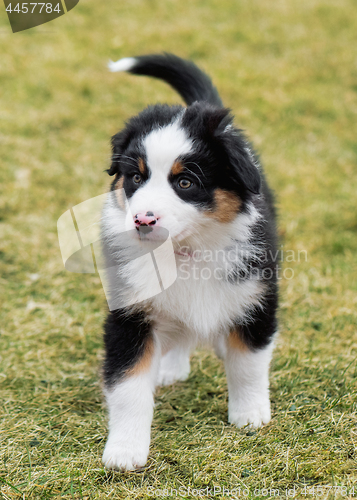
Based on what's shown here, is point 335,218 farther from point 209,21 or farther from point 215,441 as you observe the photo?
point 209,21

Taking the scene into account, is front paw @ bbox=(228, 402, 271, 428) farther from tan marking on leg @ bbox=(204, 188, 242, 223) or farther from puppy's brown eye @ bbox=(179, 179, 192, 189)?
puppy's brown eye @ bbox=(179, 179, 192, 189)

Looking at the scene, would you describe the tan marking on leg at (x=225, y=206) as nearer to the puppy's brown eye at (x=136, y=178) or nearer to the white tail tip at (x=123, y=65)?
the puppy's brown eye at (x=136, y=178)

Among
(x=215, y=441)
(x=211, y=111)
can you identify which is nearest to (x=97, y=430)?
(x=215, y=441)

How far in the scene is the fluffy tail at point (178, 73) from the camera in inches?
128

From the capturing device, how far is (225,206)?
2420 mm

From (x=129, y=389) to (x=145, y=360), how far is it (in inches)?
5.8

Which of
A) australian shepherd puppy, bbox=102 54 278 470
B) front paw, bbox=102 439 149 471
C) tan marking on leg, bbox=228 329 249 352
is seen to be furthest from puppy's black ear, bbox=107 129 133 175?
front paw, bbox=102 439 149 471

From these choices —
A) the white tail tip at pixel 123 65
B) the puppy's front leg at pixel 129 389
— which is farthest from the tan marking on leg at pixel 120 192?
the white tail tip at pixel 123 65

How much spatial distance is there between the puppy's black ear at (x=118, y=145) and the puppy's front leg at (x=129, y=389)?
69 centimetres

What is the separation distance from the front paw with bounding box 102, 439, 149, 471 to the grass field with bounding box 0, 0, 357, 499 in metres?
0.04

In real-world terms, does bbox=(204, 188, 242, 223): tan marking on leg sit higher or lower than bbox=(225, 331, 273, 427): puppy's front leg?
higher

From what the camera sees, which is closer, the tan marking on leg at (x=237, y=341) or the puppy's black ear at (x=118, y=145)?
the puppy's black ear at (x=118, y=145)

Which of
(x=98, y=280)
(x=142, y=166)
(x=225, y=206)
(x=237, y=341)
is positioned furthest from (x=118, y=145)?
(x=98, y=280)

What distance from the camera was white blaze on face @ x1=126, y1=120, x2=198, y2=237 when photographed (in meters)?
2.19
